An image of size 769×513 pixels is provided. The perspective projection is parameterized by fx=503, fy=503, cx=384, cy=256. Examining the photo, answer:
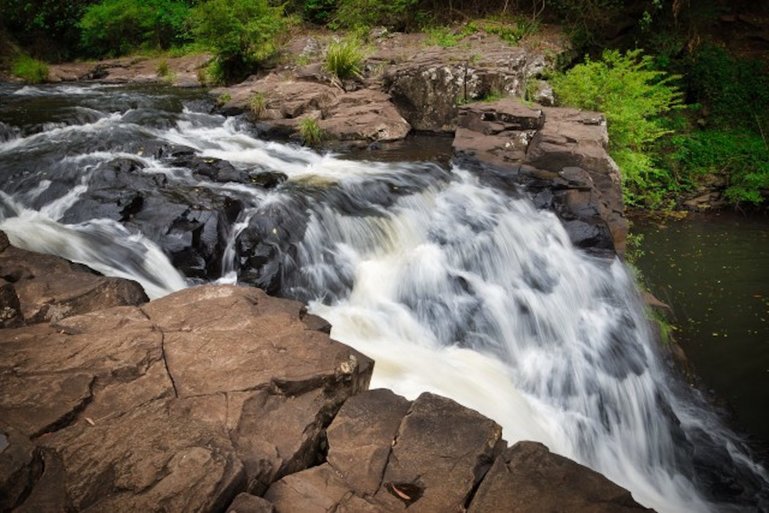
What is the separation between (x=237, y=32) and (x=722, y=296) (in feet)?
39.7

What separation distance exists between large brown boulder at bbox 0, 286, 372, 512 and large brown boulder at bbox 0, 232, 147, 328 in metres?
0.26

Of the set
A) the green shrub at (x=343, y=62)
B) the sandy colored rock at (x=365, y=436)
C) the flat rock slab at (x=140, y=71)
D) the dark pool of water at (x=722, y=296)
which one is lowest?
the dark pool of water at (x=722, y=296)

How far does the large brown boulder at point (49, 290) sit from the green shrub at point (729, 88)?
564 inches

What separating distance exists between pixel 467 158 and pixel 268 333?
5.80 metres

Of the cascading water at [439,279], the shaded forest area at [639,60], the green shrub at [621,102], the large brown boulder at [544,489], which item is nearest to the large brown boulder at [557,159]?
the cascading water at [439,279]

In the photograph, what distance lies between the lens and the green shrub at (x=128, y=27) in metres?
19.2

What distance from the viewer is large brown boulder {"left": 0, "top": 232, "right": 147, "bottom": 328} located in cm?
326

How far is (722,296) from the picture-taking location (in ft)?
25.8

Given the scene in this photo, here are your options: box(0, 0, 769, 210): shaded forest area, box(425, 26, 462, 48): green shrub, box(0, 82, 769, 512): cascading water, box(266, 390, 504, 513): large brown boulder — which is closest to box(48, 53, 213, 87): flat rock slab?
box(0, 0, 769, 210): shaded forest area

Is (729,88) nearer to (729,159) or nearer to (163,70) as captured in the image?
(729,159)

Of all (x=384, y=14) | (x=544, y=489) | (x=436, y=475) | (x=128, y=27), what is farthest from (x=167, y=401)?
(x=128, y=27)

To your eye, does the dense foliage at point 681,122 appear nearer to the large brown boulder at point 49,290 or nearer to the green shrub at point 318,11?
the green shrub at point 318,11

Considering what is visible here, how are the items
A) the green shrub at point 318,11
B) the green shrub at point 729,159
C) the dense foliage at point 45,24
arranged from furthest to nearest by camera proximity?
the dense foliage at point 45,24 < the green shrub at point 318,11 < the green shrub at point 729,159

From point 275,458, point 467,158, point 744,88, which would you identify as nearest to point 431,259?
point 467,158
